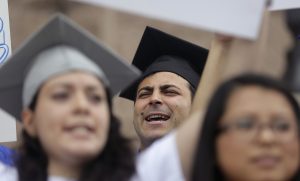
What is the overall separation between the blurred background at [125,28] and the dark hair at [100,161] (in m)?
7.43

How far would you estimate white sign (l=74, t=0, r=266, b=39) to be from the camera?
3625 millimetres

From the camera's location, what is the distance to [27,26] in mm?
11164

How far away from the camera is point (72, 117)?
351cm

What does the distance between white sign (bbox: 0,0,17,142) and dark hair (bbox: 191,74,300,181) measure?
62.0 inches

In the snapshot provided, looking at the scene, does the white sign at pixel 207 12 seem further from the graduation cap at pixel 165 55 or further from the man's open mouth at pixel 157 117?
the graduation cap at pixel 165 55

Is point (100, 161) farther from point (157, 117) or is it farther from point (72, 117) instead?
point (157, 117)

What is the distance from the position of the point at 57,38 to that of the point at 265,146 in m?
0.86

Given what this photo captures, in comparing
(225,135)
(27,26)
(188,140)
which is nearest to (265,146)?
(225,135)

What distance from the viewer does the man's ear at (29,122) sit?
12.0 ft

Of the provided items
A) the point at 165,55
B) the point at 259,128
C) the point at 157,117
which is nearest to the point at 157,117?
the point at 157,117

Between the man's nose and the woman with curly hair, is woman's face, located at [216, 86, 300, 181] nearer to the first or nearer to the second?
the woman with curly hair

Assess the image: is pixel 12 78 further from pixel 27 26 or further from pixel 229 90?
pixel 27 26

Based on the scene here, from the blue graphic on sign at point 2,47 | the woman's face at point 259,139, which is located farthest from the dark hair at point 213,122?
the blue graphic on sign at point 2,47

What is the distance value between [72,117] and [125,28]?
27.4 ft
